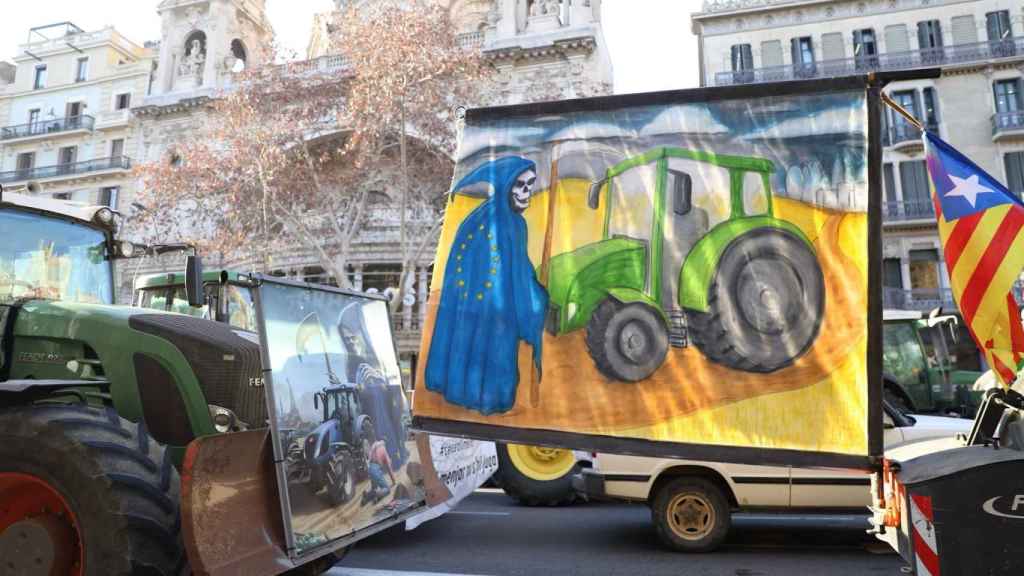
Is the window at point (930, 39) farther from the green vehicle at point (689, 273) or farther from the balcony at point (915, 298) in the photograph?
the green vehicle at point (689, 273)

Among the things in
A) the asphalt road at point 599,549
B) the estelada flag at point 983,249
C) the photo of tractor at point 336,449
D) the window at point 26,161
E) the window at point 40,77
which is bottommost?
the asphalt road at point 599,549

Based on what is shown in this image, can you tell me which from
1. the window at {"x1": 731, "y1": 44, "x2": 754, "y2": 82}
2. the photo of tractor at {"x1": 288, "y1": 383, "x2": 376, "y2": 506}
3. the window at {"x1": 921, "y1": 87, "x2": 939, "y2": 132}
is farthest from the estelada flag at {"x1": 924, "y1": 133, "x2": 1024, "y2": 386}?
the window at {"x1": 921, "y1": 87, "x2": 939, "y2": 132}

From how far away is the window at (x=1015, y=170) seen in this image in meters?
28.6

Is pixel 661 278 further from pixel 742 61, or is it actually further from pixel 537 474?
pixel 742 61

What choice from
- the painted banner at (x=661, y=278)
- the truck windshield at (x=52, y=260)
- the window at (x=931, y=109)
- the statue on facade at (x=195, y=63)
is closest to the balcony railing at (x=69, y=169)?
the statue on facade at (x=195, y=63)

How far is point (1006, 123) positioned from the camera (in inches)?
1135

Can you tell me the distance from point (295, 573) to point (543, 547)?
279 centimetres

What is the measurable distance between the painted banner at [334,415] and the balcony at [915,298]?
28816mm

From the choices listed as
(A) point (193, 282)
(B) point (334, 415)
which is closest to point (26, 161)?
(A) point (193, 282)

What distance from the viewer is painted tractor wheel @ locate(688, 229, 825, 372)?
3.13 meters

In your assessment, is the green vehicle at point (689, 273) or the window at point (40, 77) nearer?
the green vehicle at point (689, 273)

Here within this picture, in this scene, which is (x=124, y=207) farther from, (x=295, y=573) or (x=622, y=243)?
(x=622, y=243)

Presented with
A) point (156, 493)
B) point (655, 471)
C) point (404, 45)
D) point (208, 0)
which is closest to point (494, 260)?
point (156, 493)

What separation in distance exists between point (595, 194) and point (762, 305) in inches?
41.0
